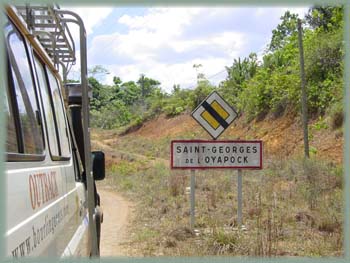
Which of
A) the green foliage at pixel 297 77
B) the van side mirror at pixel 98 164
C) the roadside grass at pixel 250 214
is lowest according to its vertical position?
the roadside grass at pixel 250 214

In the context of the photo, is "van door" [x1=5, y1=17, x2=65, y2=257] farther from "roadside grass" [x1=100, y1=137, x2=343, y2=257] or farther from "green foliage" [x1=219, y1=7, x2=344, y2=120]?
"green foliage" [x1=219, y1=7, x2=344, y2=120]

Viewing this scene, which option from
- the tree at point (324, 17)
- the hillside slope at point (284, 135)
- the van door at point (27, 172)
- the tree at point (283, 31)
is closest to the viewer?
the van door at point (27, 172)

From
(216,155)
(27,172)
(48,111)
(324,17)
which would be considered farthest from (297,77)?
(27,172)

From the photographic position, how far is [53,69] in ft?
12.2

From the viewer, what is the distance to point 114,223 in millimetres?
10609

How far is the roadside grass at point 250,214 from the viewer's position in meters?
7.39

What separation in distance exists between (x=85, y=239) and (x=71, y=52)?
165cm

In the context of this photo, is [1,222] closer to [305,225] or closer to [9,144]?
[9,144]

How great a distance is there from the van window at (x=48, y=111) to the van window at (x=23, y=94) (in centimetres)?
28

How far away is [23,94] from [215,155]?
6352 mm

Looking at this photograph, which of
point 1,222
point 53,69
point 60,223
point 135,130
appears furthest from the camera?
point 135,130

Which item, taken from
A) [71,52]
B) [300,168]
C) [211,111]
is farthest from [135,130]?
[71,52]

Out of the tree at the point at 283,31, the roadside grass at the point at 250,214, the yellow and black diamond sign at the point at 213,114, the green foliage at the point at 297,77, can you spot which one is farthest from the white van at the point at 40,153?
the tree at the point at 283,31

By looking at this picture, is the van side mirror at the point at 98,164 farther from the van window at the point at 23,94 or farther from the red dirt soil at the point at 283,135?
the red dirt soil at the point at 283,135
